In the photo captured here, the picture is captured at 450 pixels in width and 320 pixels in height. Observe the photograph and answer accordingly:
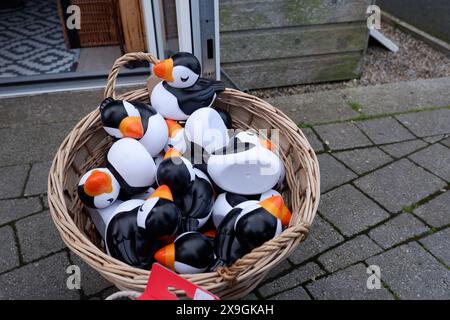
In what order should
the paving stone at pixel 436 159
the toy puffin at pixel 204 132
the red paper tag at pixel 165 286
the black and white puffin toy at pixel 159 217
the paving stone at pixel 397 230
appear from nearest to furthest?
the red paper tag at pixel 165 286, the black and white puffin toy at pixel 159 217, the toy puffin at pixel 204 132, the paving stone at pixel 397 230, the paving stone at pixel 436 159

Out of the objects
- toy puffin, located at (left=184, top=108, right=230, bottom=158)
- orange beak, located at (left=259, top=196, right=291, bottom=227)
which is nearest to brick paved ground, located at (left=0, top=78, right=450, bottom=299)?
orange beak, located at (left=259, top=196, right=291, bottom=227)

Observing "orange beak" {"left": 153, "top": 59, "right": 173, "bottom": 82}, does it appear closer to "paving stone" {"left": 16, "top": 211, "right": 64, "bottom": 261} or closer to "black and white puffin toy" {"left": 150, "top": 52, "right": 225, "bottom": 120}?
"black and white puffin toy" {"left": 150, "top": 52, "right": 225, "bottom": 120}

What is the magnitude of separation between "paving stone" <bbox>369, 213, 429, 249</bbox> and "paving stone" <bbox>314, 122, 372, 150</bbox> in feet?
1.51

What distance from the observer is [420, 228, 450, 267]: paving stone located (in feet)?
4.31

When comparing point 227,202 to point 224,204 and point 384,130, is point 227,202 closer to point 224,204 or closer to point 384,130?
point 224,204

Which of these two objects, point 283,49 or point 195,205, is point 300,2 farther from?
point 195,205

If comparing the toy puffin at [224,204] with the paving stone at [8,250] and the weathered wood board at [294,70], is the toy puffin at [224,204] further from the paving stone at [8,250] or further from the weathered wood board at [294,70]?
the weathered wood board at [294,70]

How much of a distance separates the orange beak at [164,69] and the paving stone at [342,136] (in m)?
0.94

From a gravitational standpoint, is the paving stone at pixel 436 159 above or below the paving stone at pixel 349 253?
above

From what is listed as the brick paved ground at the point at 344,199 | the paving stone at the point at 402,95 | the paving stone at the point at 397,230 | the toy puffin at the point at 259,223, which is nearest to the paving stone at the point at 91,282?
the brick paved ground at the point at 344,199

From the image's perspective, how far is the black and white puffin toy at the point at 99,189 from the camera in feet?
3.21

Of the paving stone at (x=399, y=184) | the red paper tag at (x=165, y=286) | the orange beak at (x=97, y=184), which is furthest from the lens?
the paving stone at (x=399, y=184)

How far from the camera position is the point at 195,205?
3.31 feet
